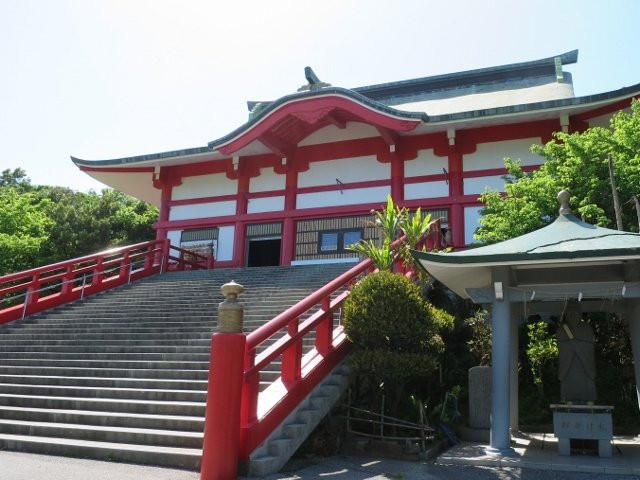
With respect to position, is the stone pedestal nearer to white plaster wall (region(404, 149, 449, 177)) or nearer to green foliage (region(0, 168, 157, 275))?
white plaster wall (region(404, 149, 449, 177))

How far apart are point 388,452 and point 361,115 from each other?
32.4 feet

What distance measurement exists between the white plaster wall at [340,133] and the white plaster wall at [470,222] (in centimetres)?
348

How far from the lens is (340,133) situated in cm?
1630

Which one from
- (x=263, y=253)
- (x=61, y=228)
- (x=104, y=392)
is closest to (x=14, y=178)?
(x=61, y=228)

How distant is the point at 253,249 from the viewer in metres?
18.0

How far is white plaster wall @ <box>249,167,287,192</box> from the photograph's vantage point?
55.2ft

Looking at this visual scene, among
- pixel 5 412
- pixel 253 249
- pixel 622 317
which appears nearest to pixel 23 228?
pixel 253 249

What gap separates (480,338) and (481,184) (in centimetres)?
624

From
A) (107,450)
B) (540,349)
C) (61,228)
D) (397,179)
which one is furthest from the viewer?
(61,228)

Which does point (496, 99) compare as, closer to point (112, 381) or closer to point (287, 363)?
point (287, 363)

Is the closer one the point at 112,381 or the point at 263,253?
the point at 112,381

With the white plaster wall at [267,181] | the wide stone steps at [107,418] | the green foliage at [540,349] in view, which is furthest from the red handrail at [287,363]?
the white plaster wall at [267,181]

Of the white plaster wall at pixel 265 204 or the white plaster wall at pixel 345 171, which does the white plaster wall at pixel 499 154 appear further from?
the white plaster wall at pixel 265 204

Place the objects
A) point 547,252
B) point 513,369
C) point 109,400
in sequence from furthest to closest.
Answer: point 513,369, point 109,400, point 547,252
